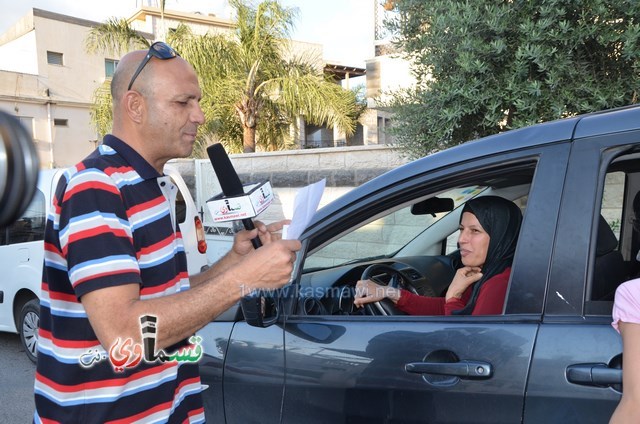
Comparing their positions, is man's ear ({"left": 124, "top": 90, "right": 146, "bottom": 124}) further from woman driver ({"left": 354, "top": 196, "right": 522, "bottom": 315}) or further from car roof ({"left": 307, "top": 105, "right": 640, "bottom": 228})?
woman driver ({"left": 354, "top": 196, "right": 522, "bottom": 315})

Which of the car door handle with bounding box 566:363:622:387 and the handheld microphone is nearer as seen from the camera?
the car door handle with bounding box 566:363:622:387

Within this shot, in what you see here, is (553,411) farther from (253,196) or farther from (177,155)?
(177,155)

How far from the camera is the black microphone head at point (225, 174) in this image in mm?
1619

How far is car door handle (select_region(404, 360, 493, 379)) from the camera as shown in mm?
1568

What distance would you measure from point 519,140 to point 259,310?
1013 millimetres

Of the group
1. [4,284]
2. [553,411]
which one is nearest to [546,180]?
[553,411]

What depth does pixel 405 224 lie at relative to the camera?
2.98 meters

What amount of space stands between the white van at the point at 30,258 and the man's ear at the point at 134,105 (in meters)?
3.45

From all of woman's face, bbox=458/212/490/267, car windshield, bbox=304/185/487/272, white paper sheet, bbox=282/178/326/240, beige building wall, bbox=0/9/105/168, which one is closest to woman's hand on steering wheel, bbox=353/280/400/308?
car windshield, bbox=304/185/487/272

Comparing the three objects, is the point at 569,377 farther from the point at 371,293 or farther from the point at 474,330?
the point at 371,293

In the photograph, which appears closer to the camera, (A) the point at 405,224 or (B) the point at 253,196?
(B) the point at 253,196

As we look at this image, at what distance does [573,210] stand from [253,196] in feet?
2.98

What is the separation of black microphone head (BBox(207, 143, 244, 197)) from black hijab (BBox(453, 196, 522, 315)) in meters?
0.98

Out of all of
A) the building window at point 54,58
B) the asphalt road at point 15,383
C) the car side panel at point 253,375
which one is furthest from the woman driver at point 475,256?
the building window at point 54,58
